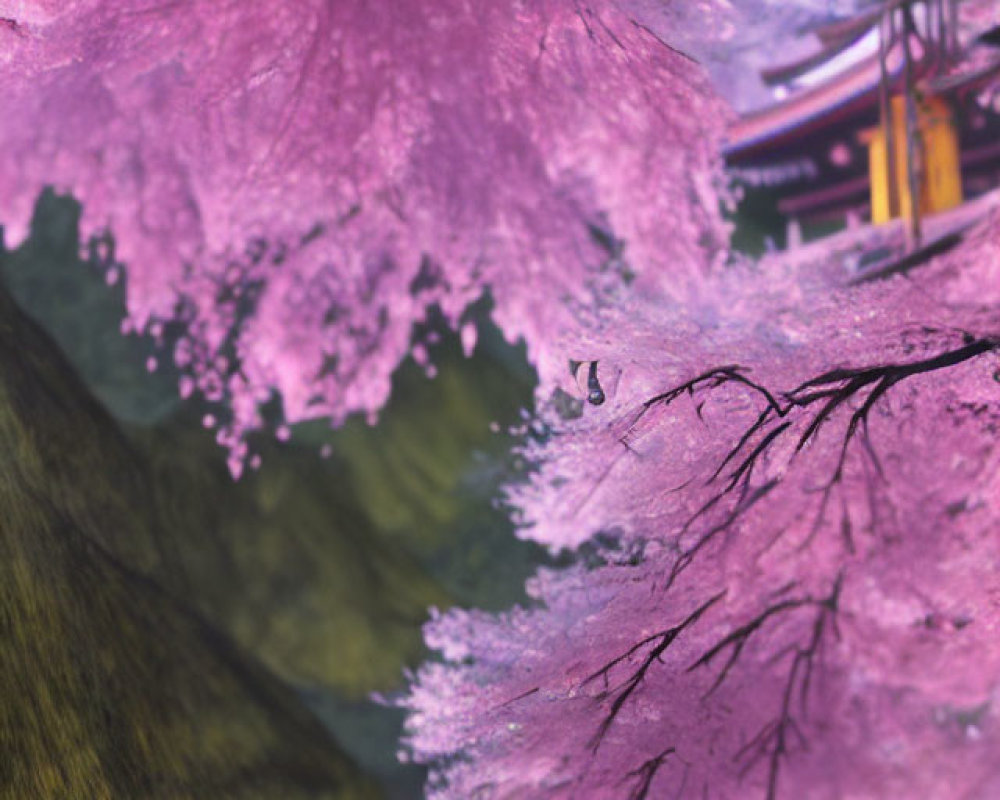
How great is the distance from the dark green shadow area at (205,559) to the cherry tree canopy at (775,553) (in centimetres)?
84

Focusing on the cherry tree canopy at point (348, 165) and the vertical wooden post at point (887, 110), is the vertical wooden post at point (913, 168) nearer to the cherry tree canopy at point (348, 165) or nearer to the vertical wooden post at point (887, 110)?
the vertical wooden post at point (887, 110)

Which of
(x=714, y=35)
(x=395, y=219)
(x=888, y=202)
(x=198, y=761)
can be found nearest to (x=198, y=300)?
(x=395, y=219)

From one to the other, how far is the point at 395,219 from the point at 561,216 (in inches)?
21.6

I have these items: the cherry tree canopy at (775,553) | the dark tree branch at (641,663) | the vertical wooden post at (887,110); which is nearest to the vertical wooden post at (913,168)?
the vertical wooden post at (887,110)

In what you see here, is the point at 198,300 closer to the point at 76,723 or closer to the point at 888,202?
the point at 76,723

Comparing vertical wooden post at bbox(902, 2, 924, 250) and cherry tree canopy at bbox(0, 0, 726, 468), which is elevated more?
cherry tree canopy at bbox(0, 0, 726, 468)

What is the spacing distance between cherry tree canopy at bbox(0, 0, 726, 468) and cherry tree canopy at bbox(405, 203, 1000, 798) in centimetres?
56

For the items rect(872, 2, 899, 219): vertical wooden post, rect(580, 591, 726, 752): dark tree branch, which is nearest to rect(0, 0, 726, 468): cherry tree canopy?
rect(872, 2, 899, 219): vertical wooden post

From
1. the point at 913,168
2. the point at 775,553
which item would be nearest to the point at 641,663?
the point at 775,553

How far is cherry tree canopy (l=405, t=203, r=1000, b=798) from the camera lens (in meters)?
1.57

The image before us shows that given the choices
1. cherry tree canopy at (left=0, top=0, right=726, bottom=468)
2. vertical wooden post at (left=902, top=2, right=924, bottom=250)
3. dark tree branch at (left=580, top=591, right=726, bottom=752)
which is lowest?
dark tree branch at (left=580, top=591, right=726, bottom=752)

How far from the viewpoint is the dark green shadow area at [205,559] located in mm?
1488

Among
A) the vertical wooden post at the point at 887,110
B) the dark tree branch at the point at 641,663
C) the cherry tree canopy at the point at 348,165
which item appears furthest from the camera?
the vertical wooden post at the point at 887,110

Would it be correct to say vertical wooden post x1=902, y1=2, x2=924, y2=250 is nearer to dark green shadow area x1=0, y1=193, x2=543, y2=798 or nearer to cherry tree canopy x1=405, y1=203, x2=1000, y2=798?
cherry tree canopy x1=405, y1=203, x2=1000, y2=798
